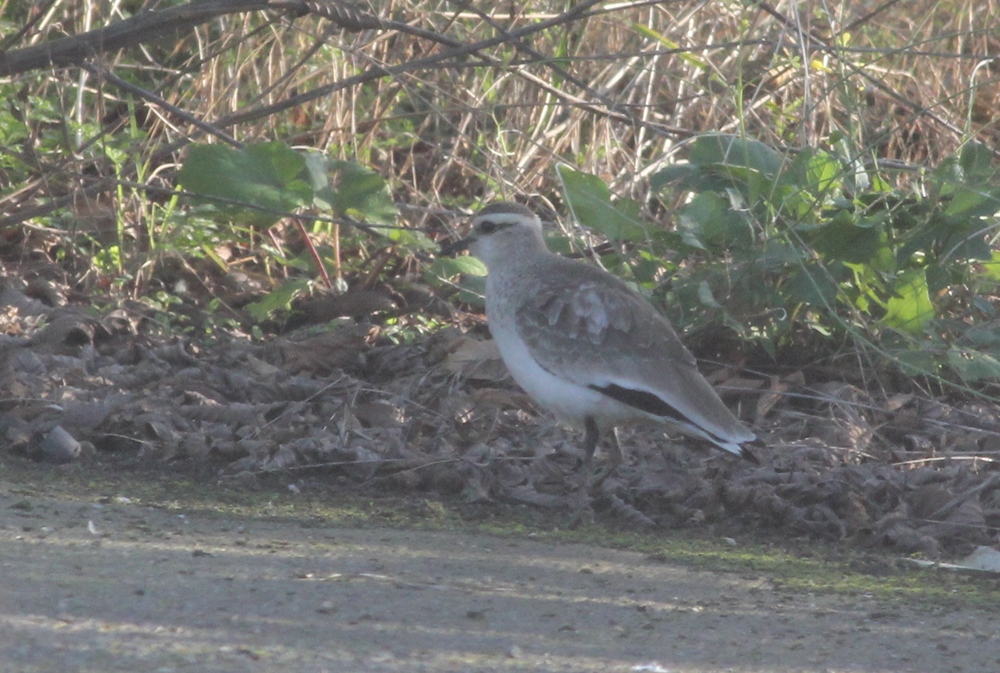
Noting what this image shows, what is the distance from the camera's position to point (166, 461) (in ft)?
17.6

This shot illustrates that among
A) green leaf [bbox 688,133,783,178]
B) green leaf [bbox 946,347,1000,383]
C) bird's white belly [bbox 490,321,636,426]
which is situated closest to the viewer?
bird's white belly [bbox 490,321,636,426]

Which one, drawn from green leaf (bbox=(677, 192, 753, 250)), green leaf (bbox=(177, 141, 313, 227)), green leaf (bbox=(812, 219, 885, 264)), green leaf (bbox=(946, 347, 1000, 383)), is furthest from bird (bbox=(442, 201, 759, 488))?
green leaf (bbox=(177, 141, 313, 227))

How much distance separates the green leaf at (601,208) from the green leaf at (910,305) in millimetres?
1158

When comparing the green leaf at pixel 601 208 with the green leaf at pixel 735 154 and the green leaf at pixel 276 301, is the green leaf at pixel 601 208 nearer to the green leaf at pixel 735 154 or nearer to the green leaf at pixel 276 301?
the green leaf at pixel 735 154

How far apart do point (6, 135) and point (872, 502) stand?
493 centimetres

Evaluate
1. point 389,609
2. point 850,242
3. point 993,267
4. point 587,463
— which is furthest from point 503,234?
point 389,609

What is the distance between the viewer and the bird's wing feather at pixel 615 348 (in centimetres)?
513

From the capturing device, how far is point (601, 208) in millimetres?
6414

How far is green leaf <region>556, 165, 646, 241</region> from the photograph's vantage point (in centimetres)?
640

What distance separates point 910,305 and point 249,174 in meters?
3.15

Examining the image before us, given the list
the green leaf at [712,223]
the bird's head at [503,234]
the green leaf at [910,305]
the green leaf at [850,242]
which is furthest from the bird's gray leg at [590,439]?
the green leaf at [910,305]

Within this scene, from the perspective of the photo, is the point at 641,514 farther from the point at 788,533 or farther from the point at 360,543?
the point at 360,543

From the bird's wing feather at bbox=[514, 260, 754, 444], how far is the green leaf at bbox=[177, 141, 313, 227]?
5.46 ft

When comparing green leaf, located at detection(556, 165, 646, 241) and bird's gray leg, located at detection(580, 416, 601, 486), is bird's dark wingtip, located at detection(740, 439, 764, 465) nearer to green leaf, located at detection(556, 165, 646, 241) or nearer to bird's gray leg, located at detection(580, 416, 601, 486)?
bird's gray leg, located at detection(580, 416, 601, 486)
